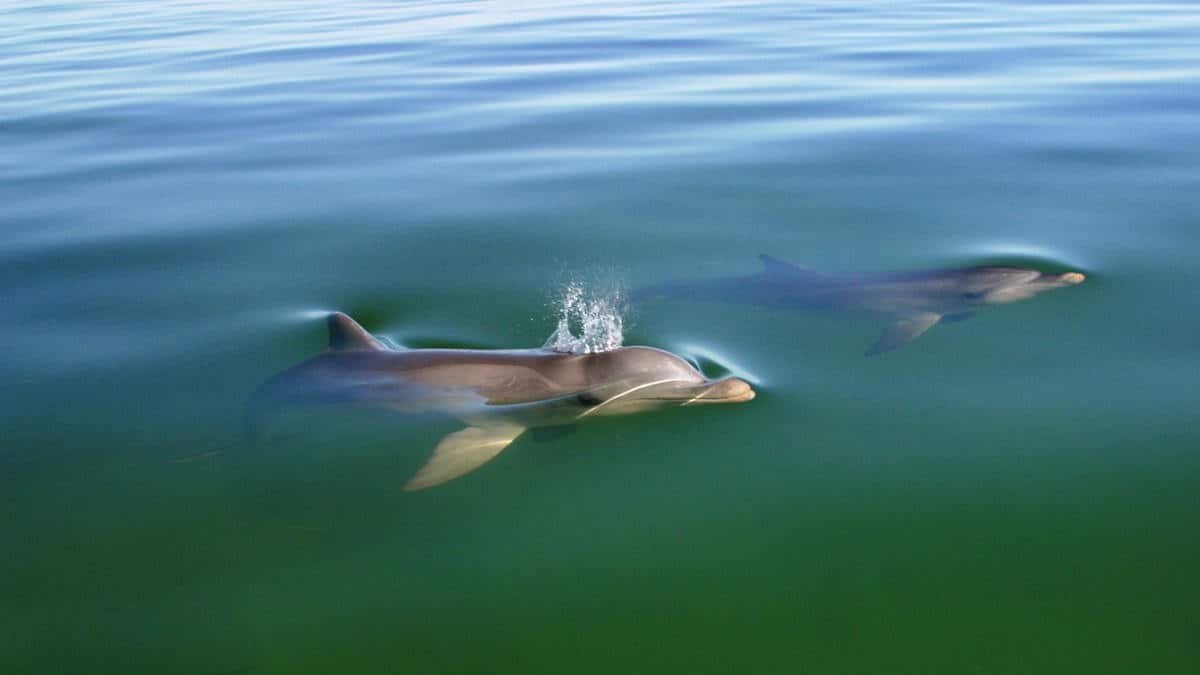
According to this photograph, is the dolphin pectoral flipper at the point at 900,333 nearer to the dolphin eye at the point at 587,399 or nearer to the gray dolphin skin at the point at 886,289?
the gray dolphin skin at the point at 886,289

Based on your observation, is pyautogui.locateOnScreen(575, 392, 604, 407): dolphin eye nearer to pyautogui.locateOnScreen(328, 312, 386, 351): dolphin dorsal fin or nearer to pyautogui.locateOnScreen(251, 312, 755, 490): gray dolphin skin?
pyautogui.locateOnScreen(251, 312, 755, 490): gray dolphin skin

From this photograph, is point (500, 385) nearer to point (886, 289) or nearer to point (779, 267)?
point (779, 267)

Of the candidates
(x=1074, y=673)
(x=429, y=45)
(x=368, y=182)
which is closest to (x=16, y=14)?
(x=429, y=45)

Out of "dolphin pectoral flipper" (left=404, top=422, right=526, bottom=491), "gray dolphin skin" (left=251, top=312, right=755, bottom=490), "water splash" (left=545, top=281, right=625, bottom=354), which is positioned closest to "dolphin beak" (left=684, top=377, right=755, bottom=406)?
"gray dolphin skin" (left=251, top=312, right=755, bottom=490)

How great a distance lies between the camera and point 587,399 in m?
6.36

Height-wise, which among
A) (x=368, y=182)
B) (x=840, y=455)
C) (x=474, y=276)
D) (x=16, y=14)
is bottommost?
(x=840, y=455)

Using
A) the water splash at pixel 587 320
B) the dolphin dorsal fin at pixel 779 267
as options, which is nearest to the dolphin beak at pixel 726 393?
the water splash at pixel 587 320

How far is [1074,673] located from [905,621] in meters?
0.64

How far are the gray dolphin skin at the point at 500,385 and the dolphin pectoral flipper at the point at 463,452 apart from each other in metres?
0.01

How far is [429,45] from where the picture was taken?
2048 cm

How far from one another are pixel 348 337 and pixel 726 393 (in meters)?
2.48

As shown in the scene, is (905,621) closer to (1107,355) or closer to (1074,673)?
(1074,673)

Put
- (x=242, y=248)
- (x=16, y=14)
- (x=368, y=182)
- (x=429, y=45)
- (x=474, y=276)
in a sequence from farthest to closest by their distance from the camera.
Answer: (x=16, y=14) < (x=429, y=45) < (x=368, y=182) < (x=242, y=248) < (x=474, y=276)

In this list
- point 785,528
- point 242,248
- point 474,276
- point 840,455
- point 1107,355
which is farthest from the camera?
point 242,248
